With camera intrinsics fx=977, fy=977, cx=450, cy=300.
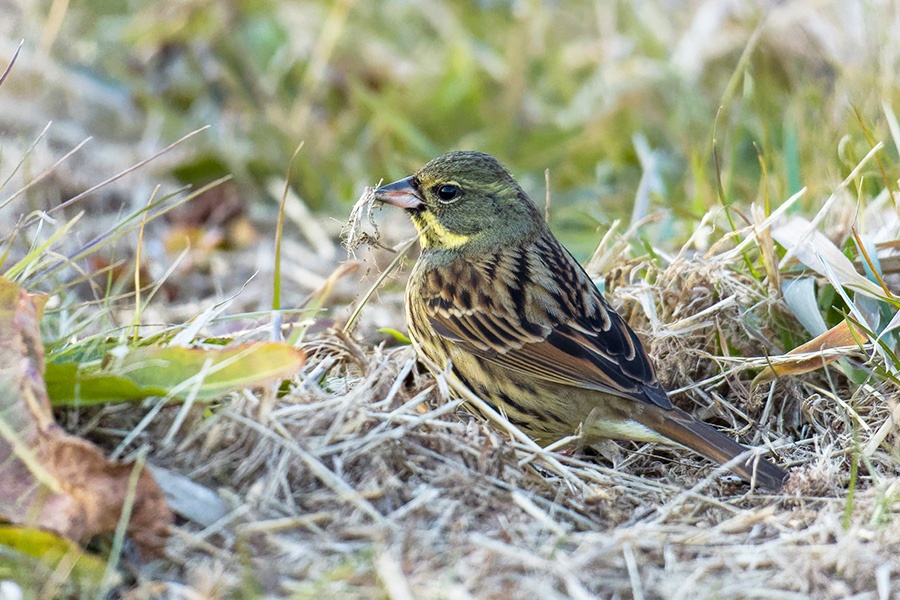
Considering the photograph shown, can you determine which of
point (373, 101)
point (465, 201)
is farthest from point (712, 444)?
point (373, 101)

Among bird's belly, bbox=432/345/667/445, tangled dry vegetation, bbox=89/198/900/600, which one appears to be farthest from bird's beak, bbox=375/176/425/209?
tangled dry vegetation, bbox=89/198/900/600

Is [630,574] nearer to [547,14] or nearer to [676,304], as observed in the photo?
[676,304]

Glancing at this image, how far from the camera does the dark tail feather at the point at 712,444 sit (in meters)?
3.01

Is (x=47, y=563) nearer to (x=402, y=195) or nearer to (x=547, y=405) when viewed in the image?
(x=547, y=405)

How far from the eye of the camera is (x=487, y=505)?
2695 mm

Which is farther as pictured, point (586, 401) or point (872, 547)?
point (586, 401)

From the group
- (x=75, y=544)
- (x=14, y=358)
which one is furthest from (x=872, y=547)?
(x=14, y=358)

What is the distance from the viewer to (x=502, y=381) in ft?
11.9

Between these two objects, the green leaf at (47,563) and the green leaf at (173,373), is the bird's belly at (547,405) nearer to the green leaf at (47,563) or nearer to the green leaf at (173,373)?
the green leaf at (173,373)

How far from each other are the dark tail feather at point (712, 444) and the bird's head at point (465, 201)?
1.10 metres

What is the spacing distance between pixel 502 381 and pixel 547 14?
5.02 metres

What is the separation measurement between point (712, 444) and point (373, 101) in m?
3.98

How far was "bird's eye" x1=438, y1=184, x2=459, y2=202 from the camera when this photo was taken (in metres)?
3.99

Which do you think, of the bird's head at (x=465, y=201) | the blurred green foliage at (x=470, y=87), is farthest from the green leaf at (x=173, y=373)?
the blurred green foliage at (x=470, y=87)
